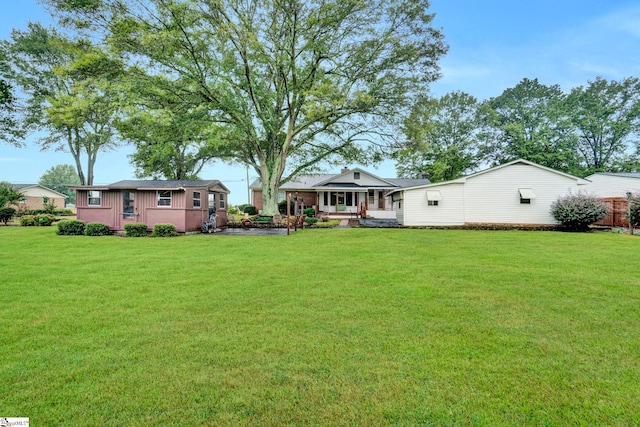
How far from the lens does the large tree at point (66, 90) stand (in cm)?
1844

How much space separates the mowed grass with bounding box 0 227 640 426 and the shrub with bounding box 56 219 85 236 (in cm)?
1082

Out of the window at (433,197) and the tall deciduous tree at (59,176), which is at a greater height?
the tall deciduous tree at (59,176)

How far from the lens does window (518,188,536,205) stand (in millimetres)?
19359

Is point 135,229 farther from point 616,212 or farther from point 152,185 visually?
point 616,212

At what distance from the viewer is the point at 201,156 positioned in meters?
32.7

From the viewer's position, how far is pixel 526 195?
19.4 m

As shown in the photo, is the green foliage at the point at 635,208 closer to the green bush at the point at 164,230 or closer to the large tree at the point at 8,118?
the green bush at the point at 164,230

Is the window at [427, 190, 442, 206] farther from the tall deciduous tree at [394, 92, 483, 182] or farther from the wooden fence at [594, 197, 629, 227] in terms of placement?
the tall deciduous tree at [394, 92, 483, 182]

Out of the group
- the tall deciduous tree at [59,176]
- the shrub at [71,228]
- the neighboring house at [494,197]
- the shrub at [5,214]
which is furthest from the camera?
the tall deciduous tree at [59,176]

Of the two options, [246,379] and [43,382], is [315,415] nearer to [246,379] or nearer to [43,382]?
[246,379]

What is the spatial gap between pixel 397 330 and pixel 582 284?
15.5ft

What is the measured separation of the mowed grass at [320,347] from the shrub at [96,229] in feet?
33.1

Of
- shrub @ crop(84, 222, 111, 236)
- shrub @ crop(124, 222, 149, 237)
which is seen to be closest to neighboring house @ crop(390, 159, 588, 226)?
shrub @ crop(124, 222, 149, 237)

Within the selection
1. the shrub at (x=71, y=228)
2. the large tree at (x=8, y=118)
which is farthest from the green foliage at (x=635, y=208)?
the large tree at (x=8, y=118)
